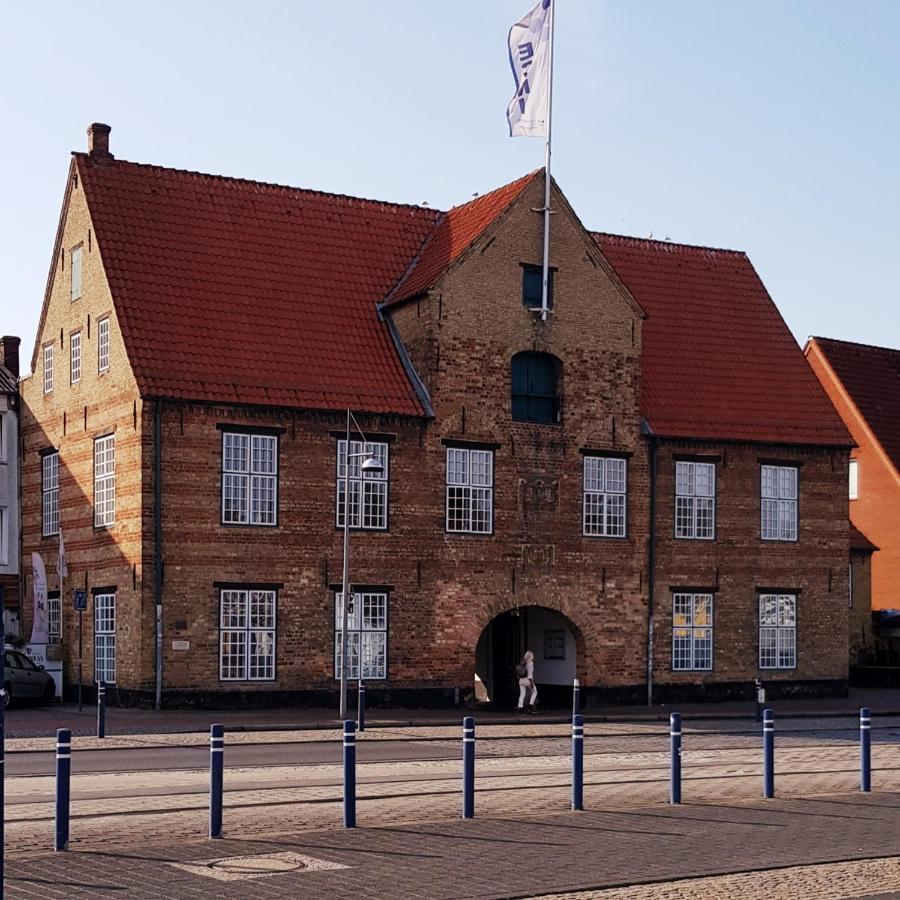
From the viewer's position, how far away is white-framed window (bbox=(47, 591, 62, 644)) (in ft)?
134

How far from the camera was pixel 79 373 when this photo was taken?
40.4 m

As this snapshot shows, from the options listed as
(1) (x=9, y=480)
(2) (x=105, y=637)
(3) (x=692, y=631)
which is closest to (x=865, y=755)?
(2) (x=105, y=637)

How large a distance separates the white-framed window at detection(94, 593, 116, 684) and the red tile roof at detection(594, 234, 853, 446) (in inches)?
564

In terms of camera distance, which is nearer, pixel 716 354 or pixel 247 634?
pixel 247 634

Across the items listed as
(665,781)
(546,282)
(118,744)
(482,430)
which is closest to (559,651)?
(482,430)

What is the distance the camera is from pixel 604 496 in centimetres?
4206

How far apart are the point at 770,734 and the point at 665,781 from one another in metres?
2.80

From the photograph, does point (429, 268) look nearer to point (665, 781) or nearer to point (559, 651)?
point (559, 651)

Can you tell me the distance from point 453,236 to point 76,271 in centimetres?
932

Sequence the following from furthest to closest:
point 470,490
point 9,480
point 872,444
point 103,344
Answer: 1. point 872,444
2. point 9,480
3. point 470,490
4. point 103,344

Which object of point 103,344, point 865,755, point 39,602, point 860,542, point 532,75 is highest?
point 532,75

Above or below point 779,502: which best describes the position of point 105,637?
below

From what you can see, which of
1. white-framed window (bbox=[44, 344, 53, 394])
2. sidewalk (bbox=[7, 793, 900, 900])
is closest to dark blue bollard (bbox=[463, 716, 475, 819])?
sidewalk (bbox=[7, 793, 900, 900])

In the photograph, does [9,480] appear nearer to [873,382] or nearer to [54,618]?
[54,618]
